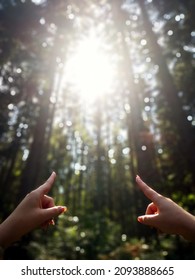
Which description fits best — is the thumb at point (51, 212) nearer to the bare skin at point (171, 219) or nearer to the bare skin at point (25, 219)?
the bare skin at point (25, 219)

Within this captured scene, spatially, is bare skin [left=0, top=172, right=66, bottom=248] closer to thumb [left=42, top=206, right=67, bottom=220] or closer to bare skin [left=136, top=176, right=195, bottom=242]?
thumb [left=42, top=206, right=67, bottom=220]

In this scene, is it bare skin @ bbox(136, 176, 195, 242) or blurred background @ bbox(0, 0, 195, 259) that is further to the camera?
blurred background @ bbox(0, 0, 195, 259)

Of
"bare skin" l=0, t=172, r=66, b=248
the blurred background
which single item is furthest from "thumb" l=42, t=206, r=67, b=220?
the blurred background

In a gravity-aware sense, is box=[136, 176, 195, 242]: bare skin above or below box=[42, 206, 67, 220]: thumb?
below

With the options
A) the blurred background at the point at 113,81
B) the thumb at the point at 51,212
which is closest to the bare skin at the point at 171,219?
the thumb at the point at 51,212

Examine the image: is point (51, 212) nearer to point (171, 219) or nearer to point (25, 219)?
point (25, 219)

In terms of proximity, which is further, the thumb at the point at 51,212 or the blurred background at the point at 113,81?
the blurred background at the point at 113,81

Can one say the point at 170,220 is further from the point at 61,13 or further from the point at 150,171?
the point at 61,13

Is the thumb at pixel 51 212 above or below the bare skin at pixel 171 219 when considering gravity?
above

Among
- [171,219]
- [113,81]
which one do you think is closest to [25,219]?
[171,219]

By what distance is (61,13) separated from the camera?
1301cm

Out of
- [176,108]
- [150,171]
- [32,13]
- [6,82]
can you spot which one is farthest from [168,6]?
[6,82]

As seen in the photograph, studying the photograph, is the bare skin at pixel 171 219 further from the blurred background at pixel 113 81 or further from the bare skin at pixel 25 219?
the blurred background at pixel 113 81
